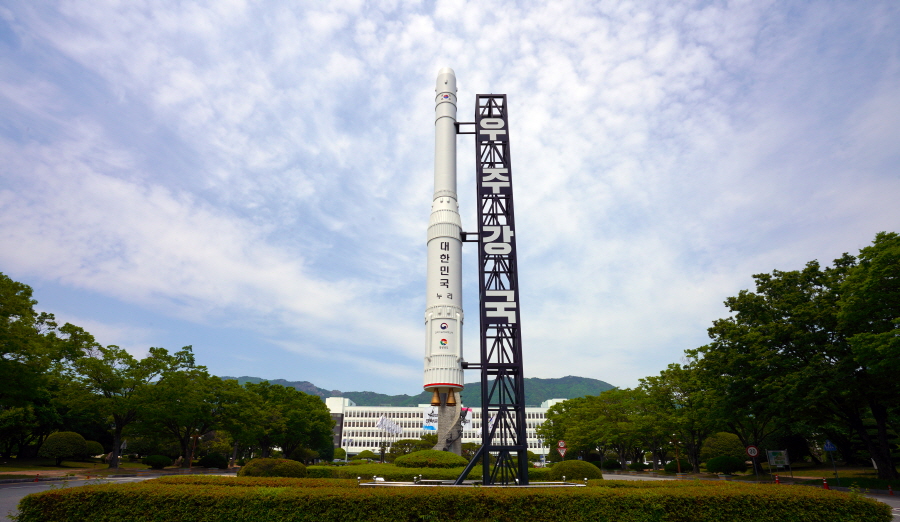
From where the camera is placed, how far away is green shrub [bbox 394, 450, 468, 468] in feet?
102

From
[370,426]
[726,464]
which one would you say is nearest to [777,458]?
[726,464]

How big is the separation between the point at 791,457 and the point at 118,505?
58.7 m

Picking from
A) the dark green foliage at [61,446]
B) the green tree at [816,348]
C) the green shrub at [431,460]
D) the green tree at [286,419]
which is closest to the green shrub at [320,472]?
the green shrub at [431,460]

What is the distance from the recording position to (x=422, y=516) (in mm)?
12297

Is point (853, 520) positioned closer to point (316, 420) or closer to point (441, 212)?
point (441, 212)

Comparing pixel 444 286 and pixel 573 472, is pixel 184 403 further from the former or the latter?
pixel 573 472

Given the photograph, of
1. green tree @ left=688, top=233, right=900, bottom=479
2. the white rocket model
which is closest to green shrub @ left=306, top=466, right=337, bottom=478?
the white rocket model

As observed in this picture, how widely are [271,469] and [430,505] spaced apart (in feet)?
73.6

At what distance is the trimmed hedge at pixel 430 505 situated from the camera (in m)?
12.4

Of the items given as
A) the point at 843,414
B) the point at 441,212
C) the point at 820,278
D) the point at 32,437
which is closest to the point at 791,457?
the point at 843,414

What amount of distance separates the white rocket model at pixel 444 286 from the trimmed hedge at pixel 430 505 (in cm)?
1848

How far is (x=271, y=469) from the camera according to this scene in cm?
3108

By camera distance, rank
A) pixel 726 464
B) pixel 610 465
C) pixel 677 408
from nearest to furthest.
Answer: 1. pixel 726 464
2. pixel 677 408
3. pixel 610 465

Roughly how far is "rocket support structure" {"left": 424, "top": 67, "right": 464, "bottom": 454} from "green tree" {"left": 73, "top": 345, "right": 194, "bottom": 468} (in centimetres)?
2610
